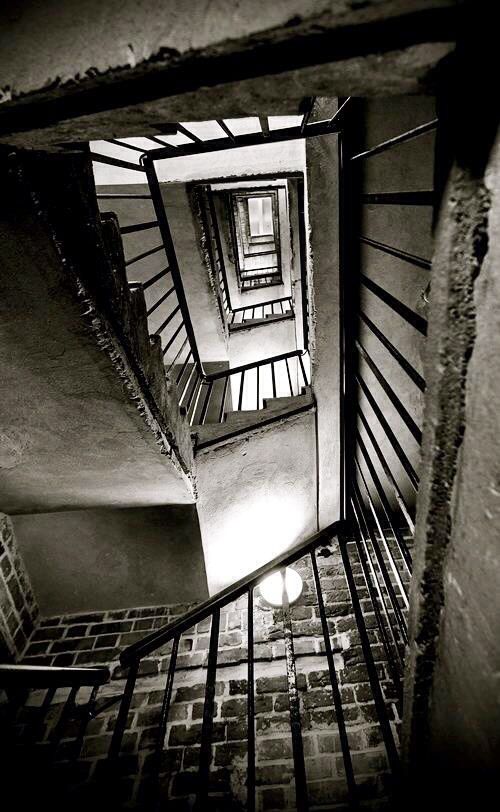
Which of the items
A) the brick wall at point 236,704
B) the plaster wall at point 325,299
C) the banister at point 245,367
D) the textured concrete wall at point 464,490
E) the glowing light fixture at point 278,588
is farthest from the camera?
the banister at point 245,367

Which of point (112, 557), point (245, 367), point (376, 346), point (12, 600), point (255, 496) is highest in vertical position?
point (376, 346)

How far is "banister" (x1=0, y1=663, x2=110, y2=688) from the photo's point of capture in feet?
7.23

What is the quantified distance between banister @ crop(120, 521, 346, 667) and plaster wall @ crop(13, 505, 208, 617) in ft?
5.26

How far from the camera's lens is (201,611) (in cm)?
208

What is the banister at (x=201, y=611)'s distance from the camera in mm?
2029

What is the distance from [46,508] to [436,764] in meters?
3.59

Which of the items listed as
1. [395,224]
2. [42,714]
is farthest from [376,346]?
[42,714]

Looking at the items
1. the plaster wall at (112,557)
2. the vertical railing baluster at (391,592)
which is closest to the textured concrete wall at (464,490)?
the vertical railing baluster at (391,592)

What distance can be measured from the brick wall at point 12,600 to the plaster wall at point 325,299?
3.32m

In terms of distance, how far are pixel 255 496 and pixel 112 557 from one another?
5.57 feet

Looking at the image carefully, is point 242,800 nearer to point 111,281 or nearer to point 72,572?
point 72,572

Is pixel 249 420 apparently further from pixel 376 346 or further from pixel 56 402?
pixel 56 402

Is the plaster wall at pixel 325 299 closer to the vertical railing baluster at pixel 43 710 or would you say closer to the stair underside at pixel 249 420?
the stair underside at pixel 249 420

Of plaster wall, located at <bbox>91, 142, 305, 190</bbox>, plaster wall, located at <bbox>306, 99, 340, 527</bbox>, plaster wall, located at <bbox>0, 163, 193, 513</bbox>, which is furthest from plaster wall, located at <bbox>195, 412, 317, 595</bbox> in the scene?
plaster wall, located at <bbox>91, 142, 305, 190</bbox>
